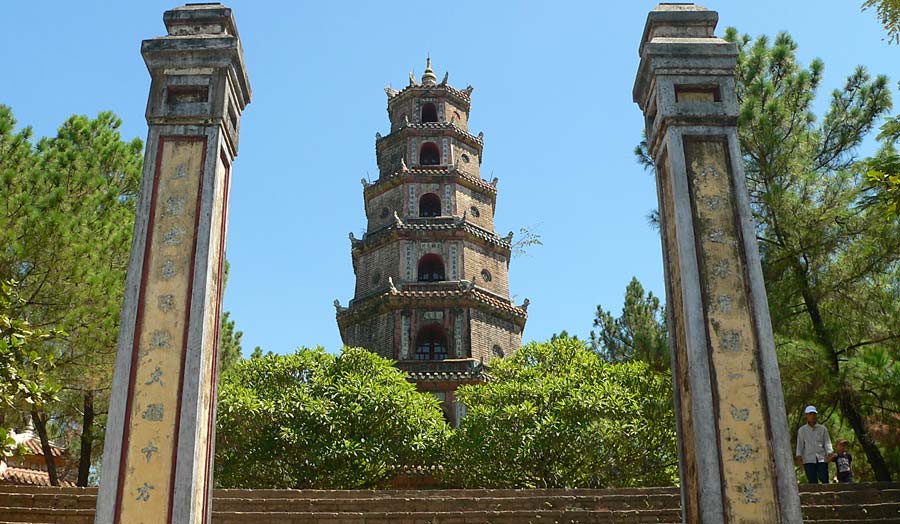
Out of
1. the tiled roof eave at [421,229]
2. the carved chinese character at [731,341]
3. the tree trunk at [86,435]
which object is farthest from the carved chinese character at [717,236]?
the tiled roof eave at [421,229]

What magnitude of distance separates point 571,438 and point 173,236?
9.97m

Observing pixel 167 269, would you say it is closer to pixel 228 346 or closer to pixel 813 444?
pixel 813 444

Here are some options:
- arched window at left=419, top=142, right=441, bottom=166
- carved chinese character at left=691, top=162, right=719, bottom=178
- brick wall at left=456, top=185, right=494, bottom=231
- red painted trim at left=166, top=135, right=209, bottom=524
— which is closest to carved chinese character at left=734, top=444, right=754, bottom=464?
A: carved chinese character at left=691, top=162, right=719, bottom=178

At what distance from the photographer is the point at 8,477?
16.1 metres

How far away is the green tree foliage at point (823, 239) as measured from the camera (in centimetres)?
1071

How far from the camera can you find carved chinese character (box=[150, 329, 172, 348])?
6.07 meters

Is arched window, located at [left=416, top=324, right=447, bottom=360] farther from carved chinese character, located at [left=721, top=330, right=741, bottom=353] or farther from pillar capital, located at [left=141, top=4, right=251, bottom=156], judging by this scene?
carved chinese character, located at [left=721, top=330, right=741, bottom=353]

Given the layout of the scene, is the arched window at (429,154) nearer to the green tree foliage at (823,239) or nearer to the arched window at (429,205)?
Result: the arched window at (429,205)

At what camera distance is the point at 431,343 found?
22.0 meters

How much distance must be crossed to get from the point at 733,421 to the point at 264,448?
11331 millimetres

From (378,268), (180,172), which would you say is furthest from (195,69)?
(378,268)

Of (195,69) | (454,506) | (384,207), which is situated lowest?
(454,506)

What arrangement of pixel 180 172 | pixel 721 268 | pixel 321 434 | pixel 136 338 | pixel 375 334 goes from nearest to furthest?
pixel 136 338 < pixel 721 268 < pixel 180 172 < pixel 321 434 < pixel 375 334

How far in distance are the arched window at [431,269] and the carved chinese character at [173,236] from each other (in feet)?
53.6
